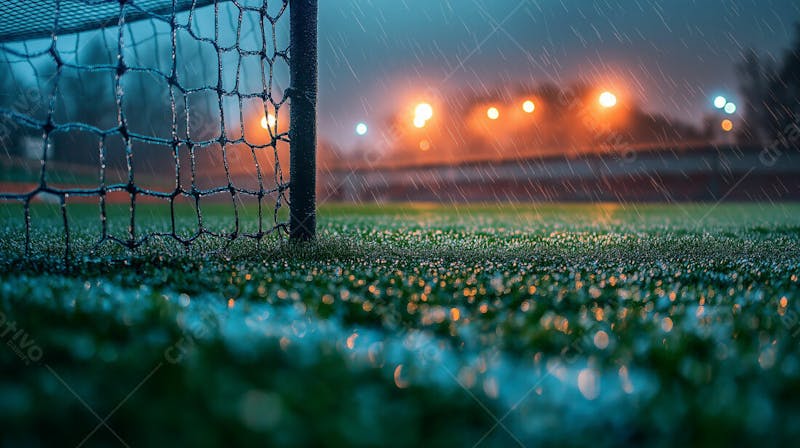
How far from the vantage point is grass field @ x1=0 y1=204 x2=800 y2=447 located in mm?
744

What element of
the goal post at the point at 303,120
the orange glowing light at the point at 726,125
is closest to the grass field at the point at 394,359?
the goal post at the point at 303,120

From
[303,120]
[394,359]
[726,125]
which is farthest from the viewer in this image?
[726,125]

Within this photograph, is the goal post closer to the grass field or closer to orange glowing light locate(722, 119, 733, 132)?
the grass field

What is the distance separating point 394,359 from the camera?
1.07 m

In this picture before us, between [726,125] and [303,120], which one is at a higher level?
[726,125]

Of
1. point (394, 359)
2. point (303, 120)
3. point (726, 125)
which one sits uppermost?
point (726, 125)

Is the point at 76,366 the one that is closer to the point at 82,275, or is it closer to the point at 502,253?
the point at 82,275

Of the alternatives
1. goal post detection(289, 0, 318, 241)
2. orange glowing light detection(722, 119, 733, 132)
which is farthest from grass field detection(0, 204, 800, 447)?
orange glowing light detection(722, 119, 733, 132)

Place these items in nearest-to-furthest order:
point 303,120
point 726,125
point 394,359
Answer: point 394,359, point 303,120, point 726,125

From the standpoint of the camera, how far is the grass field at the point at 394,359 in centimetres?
74

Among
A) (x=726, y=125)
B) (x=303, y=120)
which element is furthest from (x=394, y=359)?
(x=726, y=125)

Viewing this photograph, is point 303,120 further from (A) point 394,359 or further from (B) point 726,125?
(B) point 726,125

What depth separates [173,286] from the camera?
192cm

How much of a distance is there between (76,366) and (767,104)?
38024 millimetres
